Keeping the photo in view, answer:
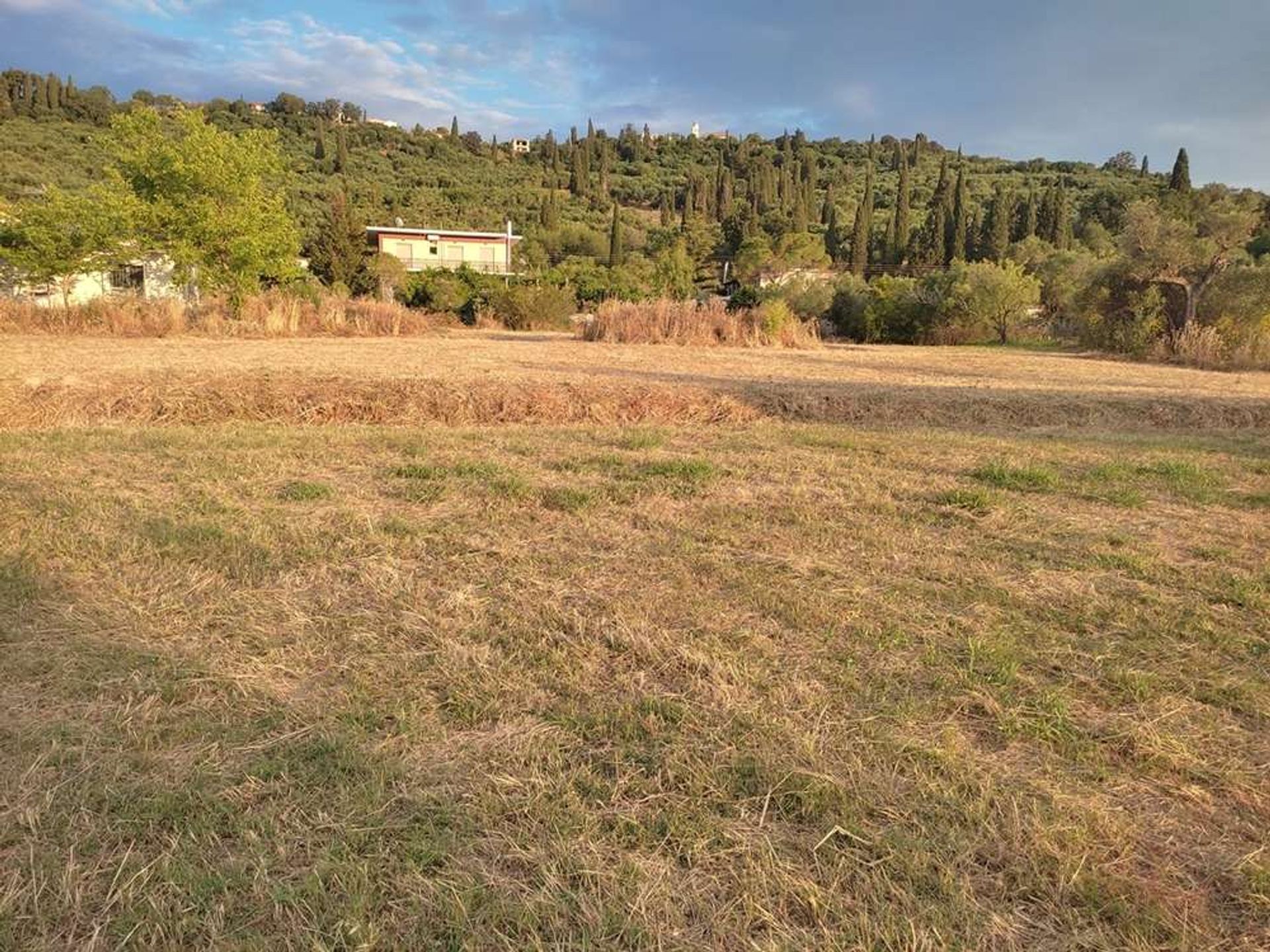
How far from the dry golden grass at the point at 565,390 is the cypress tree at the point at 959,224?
4196 centimetres

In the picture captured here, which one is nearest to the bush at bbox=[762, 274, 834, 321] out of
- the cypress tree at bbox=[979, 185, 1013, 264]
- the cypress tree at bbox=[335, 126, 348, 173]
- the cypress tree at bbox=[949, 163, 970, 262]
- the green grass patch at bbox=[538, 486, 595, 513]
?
the cypress tree at bbox=[949, 163, 970, 262]

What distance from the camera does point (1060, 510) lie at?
509 cm

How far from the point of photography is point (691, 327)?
2233cm

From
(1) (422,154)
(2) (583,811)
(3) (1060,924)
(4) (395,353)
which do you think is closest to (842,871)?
(3) (1060,924)

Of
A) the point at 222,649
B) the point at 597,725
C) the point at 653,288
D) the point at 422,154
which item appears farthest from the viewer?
the point at 422,154

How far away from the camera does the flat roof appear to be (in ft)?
188

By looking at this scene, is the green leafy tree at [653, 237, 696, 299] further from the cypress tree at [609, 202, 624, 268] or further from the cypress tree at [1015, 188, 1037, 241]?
the cypress tree at [1015, 188, 1037, 241]

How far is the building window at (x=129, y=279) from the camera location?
2888 cm

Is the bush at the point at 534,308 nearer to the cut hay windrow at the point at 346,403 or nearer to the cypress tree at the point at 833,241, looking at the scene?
the cut hay windrow at the point at 346,403

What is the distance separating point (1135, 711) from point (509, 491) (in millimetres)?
3693

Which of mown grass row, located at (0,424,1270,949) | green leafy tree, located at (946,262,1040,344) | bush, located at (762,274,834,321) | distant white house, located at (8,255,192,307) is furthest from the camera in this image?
bush, located at (762,274,834,321)

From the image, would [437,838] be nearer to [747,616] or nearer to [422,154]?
[747,616]

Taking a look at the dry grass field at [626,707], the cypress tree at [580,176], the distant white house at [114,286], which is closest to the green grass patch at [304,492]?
the dry grass field at [626,707]

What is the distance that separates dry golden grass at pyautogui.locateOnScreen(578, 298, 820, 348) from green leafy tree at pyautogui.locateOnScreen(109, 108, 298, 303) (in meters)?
10.1
